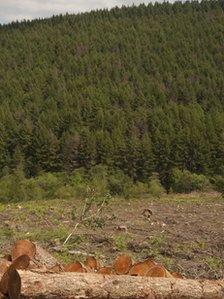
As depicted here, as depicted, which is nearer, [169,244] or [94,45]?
[169,244]

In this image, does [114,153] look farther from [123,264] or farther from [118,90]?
[123,264]

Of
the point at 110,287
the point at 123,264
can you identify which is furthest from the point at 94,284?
the point at 123,264

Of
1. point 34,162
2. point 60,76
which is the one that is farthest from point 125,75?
point 34,162

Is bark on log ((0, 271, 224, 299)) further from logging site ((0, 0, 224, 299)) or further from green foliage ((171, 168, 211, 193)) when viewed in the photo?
green foliage ((171, 168, 211, 193))

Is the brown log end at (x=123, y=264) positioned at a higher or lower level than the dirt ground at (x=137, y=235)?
higher

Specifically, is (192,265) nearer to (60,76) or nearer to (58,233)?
(58,233)

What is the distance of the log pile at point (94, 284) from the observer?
4.20 meters

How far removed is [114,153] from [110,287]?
56.0 m

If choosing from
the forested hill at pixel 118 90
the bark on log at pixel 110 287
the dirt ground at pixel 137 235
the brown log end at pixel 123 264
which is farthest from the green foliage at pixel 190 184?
the bark on log at pixel 110 287

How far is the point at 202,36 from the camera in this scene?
12306cm

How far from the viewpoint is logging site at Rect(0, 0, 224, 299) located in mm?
5250

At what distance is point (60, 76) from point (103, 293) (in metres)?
108

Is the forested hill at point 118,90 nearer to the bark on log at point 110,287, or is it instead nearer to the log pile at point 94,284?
the log pile at point 94,284

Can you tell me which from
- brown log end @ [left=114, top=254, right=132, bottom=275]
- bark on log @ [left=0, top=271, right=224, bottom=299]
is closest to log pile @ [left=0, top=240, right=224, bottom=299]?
bark on log @ [left=0, top=271, right=224, bottom=299]
